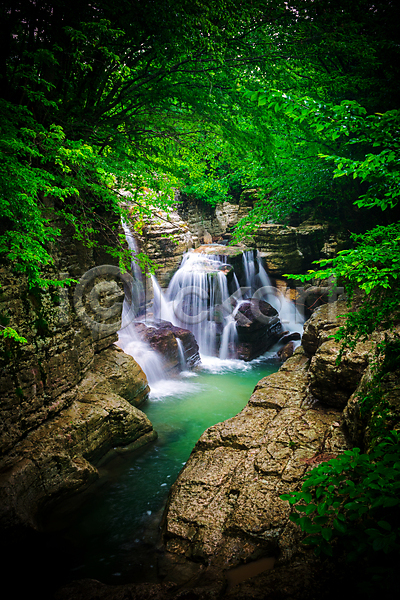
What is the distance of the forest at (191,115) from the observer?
10.3 feet

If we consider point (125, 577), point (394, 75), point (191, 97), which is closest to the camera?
point (125, 577)

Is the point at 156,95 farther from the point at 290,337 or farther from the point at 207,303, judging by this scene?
the point at 290,337

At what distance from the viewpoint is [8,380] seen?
414 cm

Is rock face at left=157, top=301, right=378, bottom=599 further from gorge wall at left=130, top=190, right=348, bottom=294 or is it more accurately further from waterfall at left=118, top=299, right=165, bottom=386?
gorge wall at left=130, top=190, right=348, bottom=294

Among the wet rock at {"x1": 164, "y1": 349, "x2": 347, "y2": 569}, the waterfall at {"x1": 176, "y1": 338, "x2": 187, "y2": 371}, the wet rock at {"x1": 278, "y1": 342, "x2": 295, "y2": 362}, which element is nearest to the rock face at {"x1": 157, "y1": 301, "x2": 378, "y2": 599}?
the wet rock at {"x1": 164, "y1": 349, "x2": 347, "y2": 569}

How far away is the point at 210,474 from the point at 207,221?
1771 centimetres

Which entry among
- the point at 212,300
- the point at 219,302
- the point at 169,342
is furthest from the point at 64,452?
the point at 219,302

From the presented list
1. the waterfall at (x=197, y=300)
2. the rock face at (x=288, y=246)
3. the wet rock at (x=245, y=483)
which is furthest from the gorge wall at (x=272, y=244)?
the wet rock at (x=245, y=483)

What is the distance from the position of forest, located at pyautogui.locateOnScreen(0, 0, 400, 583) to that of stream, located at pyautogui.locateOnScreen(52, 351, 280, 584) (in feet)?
8.19

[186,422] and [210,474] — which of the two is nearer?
[210,474]

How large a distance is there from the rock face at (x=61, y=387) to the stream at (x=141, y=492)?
406 millimetres

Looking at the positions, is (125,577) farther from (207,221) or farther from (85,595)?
(207,221)

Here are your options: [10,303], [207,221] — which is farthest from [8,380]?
[207,221]

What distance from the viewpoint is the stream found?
354 centimetres
